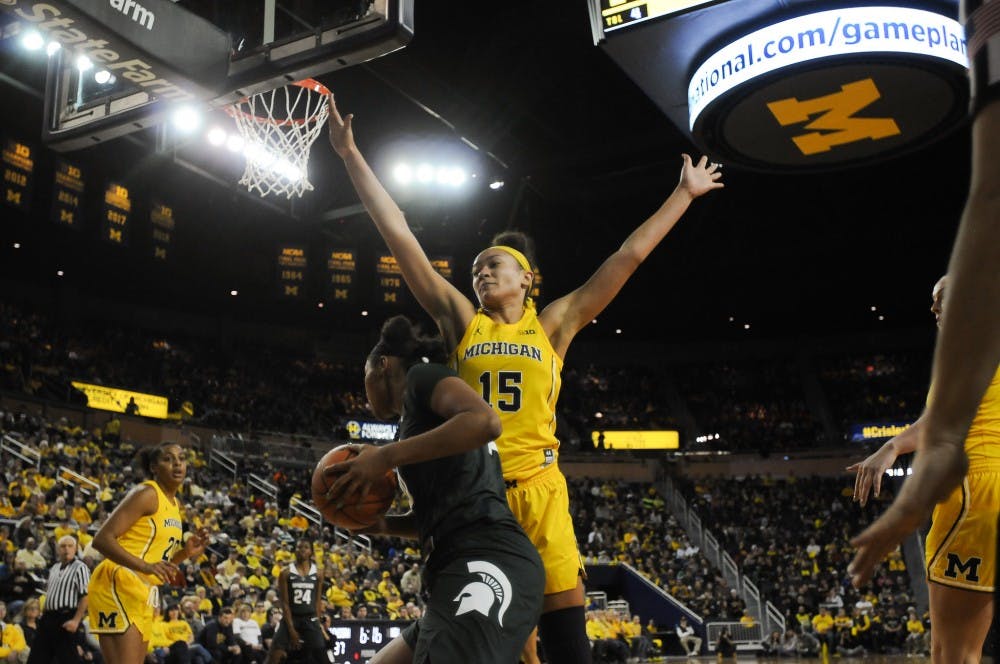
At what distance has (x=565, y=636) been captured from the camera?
3.24 metres

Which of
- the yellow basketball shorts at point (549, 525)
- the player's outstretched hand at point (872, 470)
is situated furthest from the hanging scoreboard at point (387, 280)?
the yellow basketball shorts at point (549, 525)

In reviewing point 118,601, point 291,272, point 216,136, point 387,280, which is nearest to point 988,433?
point 118,601

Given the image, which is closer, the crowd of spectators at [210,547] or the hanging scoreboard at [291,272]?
the crowd of spectators at [210,547]

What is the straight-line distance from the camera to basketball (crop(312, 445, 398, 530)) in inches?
112

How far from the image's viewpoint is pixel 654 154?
21.0 metres

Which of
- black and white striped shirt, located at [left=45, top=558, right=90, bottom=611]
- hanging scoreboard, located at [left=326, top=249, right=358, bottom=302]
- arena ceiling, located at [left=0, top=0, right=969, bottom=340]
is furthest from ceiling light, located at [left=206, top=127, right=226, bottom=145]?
black and white striped shirt, located at [left=45, top=558, right=90, bottom=611]

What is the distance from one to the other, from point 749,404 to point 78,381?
23.8 metres

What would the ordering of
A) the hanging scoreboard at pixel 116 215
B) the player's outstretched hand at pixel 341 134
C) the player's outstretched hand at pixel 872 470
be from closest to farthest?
the player's outstretched hand at pixel 341 134, the player's outstretched hand at pixel 872 470, the hanging scoreboard at pixel 116 215

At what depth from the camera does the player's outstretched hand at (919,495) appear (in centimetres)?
125

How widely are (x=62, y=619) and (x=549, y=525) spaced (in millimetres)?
5537

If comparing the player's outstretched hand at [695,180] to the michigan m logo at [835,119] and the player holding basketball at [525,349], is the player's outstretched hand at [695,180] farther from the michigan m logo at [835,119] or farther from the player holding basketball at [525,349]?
the michigan m logo at [835,119]

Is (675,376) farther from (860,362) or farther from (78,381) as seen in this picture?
(78,381)

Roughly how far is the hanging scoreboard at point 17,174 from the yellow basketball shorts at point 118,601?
58.5 ft

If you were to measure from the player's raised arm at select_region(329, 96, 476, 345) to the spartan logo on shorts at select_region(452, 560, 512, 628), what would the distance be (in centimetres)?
138
